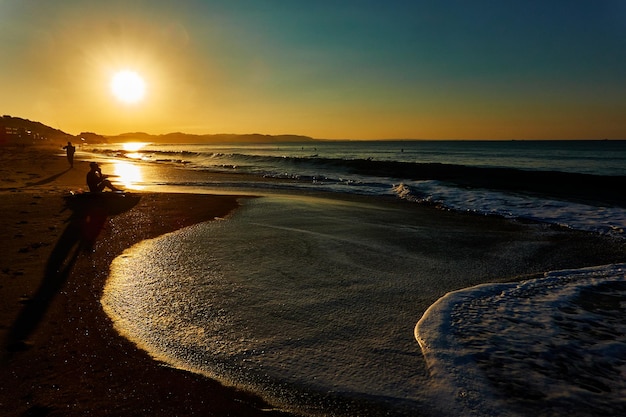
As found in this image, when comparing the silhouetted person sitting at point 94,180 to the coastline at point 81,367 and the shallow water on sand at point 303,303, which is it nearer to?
the shallow water on sand at point 303,303

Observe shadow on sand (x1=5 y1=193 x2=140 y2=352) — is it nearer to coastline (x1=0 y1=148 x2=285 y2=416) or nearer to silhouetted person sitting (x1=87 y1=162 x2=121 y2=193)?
coastline (x1=0 y1=148 x2=285 y2=416)

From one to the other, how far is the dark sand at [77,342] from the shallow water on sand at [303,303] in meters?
0.24

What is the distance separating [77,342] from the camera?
432cm

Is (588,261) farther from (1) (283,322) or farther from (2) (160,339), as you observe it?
(2) (160,339)

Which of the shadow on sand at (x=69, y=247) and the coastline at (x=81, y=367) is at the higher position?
the shadow on sand at (x=69, y=247)

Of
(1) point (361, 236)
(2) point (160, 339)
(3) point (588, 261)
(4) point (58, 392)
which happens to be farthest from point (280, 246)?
(3) point (588, 261)

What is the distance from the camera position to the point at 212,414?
324cm

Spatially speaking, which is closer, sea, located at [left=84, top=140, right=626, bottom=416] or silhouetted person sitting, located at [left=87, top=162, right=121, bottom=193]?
sea, located at [left=84, top=140, right=626, bottom=416]

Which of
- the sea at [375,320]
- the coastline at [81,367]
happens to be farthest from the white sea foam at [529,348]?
the coastline at [81,367]

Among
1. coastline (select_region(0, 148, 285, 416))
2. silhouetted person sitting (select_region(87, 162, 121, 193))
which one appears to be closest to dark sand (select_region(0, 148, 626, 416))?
coastline (select_region(0, 148, 285, 416))

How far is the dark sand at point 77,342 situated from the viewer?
3.31m

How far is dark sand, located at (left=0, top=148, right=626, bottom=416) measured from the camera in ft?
10.9

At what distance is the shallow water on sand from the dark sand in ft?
0.79

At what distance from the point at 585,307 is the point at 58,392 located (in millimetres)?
6638
